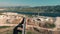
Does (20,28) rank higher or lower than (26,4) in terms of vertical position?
lower

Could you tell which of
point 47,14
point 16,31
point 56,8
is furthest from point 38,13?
point 16,31

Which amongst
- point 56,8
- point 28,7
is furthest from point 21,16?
point 56,8

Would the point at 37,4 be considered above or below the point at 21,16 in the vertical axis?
above

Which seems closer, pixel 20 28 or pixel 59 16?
pixel 20 28

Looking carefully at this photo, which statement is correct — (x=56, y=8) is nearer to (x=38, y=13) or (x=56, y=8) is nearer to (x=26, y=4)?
(x=38, y=13)

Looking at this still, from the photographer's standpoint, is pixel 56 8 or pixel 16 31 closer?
pixel 16 31

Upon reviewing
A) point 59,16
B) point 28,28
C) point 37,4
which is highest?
point 37,4

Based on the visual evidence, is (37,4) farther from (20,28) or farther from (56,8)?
A: (20,28)
